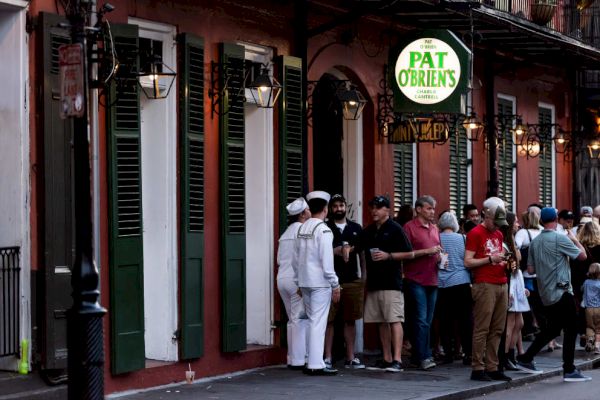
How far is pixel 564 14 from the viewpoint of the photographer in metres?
27.3

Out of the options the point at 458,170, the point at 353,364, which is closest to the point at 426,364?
the point at 353,364

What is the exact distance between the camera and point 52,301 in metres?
13.4

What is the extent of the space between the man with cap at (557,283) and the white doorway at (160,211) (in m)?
4.22

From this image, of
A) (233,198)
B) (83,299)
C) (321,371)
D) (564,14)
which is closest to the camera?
(83,299)

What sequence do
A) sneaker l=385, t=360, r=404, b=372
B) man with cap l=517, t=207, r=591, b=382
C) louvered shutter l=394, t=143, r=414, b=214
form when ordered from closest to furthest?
man with cap l=517, t=207, r=591, b=382, sneaker l=385, t=360, r=404, b=372, louvered shutter l=394, t=143, r=414, b=214

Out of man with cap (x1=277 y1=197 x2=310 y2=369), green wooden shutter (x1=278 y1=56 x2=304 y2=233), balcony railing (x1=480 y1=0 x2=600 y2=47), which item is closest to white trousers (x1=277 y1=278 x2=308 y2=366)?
man with cap (x1=277 y1=197 x2=310 y2=369)

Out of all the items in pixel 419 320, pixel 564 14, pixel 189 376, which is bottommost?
pixel 189 376

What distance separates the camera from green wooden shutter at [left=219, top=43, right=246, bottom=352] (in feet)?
53.7

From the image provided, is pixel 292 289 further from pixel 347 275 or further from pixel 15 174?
pixel 15 174

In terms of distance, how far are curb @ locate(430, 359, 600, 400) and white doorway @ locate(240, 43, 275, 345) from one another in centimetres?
281

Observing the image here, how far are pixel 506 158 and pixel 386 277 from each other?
Answer: 8617 mm

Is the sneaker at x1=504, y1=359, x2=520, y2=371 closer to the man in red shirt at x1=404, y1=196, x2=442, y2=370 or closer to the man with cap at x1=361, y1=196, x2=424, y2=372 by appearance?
the man in red shirt at x1=404, y1=196, x2=442, y2=370

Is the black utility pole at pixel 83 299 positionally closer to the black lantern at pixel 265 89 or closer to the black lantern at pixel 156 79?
the black lantern at pixel 156 79

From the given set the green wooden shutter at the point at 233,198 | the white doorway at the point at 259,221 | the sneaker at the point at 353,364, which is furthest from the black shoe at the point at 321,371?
the white doorway at the point at 259,221
